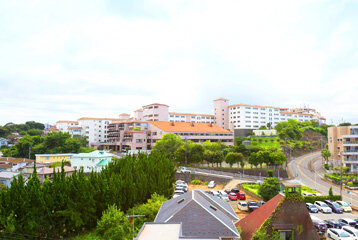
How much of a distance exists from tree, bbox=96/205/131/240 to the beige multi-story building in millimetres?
48697

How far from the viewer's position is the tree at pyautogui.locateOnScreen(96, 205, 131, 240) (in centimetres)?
1662

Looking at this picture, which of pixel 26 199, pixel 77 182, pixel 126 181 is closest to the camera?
pixel 26 199

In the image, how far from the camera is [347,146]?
53.4 m

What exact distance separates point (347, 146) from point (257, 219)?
49074 millimetres

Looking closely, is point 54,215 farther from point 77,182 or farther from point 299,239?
point 299,239

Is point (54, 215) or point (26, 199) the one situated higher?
point (26, 199)

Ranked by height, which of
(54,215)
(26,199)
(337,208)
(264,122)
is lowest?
(337,208)

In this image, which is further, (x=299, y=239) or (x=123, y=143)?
(x=123, y=143)

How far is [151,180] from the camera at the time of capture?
28.2 meters

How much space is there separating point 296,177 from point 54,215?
41648 mm

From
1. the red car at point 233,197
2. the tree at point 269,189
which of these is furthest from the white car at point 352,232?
the red car at point 233,197

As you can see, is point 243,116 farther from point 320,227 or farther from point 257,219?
point 257,219

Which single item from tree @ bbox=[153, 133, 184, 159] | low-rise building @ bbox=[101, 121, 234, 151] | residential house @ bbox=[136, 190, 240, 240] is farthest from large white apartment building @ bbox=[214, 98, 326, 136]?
residential house @ bbox=[136, 190, 240, 240]

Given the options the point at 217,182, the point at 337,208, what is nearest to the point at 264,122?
the point at 217,182
